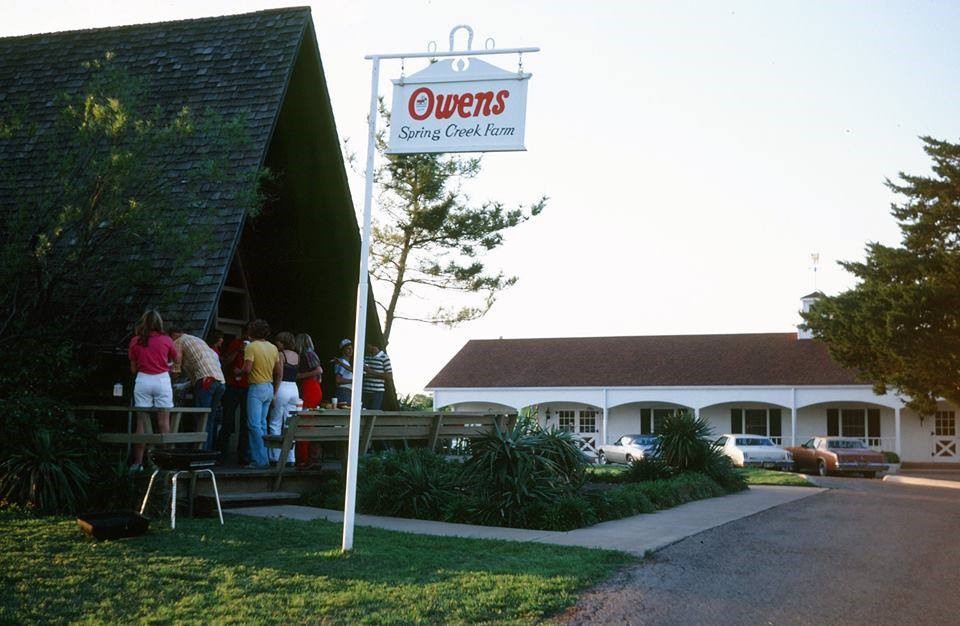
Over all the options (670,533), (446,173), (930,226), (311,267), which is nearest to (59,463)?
(670,533)

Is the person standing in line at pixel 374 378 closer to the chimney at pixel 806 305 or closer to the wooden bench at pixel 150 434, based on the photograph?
the wooden bench at pixel 150 434

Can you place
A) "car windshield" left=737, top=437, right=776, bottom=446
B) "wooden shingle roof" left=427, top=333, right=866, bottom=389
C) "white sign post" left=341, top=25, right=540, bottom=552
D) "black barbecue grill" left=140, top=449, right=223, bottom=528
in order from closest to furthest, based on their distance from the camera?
"white sign post" left=341, top=25, right=540, bottom=552
"black barbecue grill" left=140, top=449, right=223, bottom=528
"car windshield" left=737, top=437, right=776, bottom=446
"wooden shingle roof" left=427, top=333, right=866, bottom=389

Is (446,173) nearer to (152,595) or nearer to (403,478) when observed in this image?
(403,478)

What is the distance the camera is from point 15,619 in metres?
5.69

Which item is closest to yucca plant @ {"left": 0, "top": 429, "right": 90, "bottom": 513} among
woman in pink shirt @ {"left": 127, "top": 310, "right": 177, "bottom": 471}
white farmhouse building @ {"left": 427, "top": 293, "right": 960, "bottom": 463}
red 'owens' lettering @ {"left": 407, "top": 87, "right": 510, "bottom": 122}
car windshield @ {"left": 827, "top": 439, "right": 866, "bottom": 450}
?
woman in pink shirt @ {"left": 127, "top": 310, "right": 177, "bottom": 471}

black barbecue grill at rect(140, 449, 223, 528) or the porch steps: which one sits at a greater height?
black barbecue grill at rect(140, 449, 223, 528)

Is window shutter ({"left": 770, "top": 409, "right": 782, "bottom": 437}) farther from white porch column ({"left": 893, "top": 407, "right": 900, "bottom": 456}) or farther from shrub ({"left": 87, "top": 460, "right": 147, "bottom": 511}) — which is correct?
shrub ({"left": 87, "top": 460, "right": 147, "bottom": 511})

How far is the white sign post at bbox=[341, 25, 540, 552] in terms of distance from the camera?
8164 mm

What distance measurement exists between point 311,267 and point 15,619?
10.9m

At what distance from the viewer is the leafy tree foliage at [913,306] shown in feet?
109

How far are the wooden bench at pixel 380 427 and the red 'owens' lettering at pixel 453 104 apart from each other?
4.15 m

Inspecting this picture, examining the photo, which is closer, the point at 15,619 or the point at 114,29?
the point at 15,619

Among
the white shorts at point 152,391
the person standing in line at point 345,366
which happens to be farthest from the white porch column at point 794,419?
the white shorts at point 152,391

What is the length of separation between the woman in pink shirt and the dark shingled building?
103 inches
